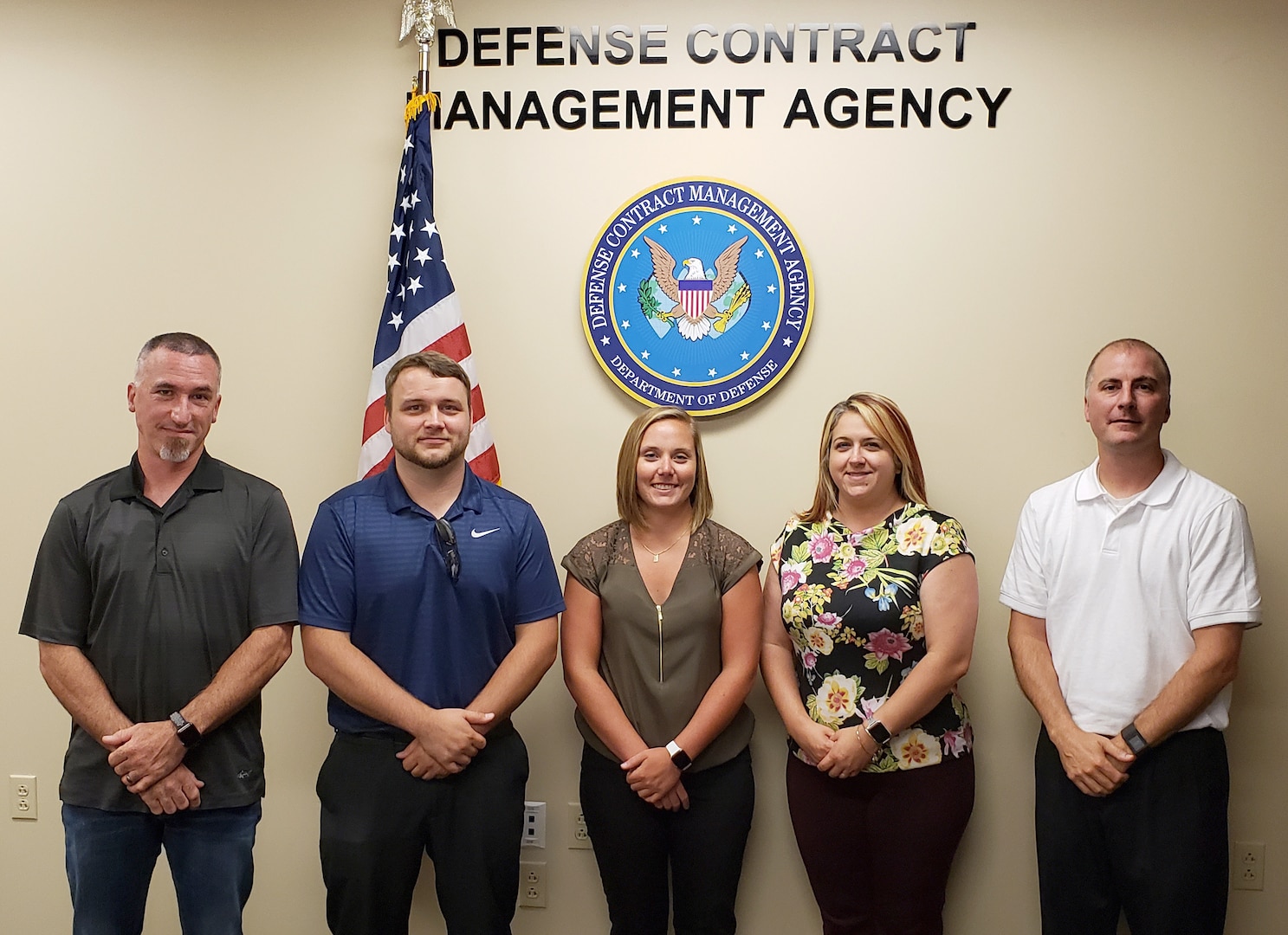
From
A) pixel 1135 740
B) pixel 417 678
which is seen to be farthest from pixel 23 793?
pixel 1135 740

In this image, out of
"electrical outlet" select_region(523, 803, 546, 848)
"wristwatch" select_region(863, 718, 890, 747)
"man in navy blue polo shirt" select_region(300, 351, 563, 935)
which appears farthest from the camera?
"electrical outlet" select_region(523, 803, 546, 848)

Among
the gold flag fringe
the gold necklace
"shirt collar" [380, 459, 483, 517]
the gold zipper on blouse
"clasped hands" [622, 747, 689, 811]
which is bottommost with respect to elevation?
"clasped hands" [622, 747, 689, 811]

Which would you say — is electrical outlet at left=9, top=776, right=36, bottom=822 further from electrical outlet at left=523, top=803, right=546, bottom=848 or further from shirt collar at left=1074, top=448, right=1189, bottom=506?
shirt collar at left=1074, top=448, right=1189, bottom=506

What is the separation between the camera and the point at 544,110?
2902mm

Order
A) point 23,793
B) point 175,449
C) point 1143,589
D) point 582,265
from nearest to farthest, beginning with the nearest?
point 175,449 → point 1143,589 → point 582,265 → point 23,793

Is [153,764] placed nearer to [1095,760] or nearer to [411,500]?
[411,500]

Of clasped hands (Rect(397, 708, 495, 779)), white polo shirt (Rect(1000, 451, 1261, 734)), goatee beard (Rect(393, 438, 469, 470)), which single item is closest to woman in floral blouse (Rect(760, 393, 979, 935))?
white polo shirt (Rect(1000, 451, 1261, 734))

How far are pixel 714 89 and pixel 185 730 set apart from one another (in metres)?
2.23

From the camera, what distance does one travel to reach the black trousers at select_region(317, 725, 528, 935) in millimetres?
2291

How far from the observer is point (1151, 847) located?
2.35 m

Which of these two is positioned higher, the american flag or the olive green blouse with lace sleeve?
the american flag

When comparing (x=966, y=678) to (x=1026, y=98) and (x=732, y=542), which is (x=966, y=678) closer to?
(x=732, y=542)

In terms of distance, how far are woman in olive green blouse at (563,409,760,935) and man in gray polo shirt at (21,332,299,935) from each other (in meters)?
0.79

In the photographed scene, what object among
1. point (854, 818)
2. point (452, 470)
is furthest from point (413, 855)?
point (854, 818)
